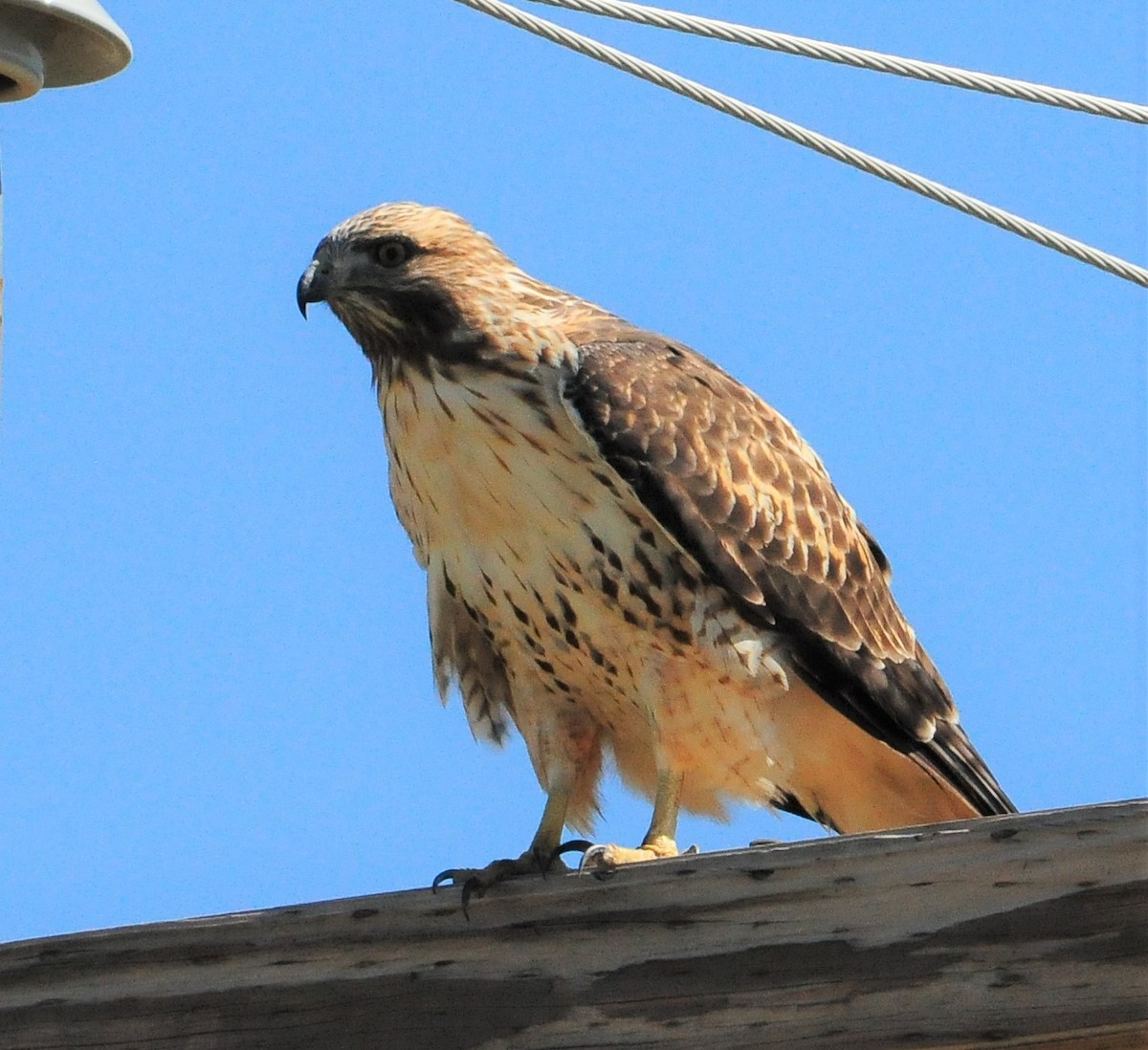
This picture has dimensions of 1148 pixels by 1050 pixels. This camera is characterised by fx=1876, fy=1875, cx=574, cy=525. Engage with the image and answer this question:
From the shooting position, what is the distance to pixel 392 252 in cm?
430

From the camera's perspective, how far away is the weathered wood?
215 centimetres

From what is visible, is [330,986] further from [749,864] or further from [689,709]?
[689,709]

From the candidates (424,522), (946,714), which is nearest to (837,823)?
(946,714)

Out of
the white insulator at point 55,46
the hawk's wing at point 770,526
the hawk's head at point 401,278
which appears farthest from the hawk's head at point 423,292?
the white insulator at point 55,46

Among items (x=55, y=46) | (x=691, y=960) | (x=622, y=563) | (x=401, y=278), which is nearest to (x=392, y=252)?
(x=401, y=278)

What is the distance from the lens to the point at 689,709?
3943 millimetres

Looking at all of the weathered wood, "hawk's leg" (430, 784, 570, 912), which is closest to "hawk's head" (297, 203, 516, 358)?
"hawk's leg" (430, 784, 570, 912)

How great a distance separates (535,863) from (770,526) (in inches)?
42.9

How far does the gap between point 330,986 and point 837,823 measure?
233cm

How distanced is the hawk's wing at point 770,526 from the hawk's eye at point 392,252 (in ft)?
1.61

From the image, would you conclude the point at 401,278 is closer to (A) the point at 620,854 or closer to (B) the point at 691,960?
(A) the point at 620,854

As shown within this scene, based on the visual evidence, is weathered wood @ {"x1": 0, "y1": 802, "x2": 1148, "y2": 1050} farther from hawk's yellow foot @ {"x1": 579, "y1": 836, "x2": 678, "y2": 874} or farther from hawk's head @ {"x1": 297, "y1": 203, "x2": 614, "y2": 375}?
hawk's head @ {"x1": 297, "y1": 203, "x2": 614, "y2": 375}

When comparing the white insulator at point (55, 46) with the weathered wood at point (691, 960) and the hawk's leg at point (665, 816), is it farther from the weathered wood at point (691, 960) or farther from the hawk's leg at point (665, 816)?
the hawk's leg at point (665, 816)

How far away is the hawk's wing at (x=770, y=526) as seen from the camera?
3979 mm
